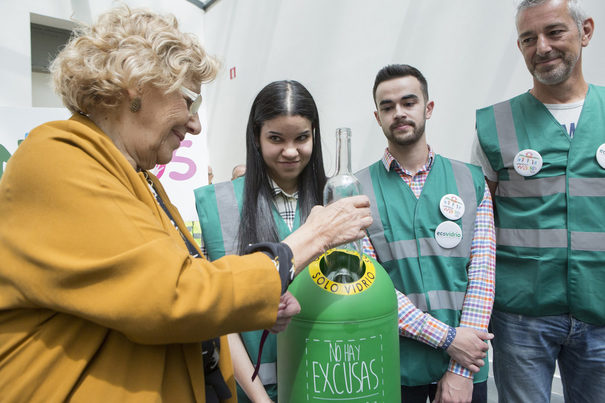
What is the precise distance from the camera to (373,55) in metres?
3.16

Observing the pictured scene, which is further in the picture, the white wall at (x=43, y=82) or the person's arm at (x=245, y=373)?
the white wall at (x=43, y=82)

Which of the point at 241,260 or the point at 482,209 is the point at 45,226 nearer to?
the point at 241,260

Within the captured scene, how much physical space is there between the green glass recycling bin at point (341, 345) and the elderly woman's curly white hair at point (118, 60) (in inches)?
21.5

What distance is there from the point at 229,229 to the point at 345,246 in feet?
1.45

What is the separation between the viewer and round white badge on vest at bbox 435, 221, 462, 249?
136 centimetres

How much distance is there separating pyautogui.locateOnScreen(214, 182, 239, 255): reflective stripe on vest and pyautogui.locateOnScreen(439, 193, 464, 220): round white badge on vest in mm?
699

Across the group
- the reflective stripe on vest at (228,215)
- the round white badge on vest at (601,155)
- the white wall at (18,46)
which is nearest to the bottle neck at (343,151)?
the reflective stripe on vest at (228,215)

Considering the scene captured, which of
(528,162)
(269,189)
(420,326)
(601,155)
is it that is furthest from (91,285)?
(601,155)

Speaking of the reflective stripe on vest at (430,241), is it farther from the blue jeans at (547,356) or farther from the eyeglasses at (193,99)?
the eyeglasses at (193,99)

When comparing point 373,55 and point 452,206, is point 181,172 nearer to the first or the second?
point 373,55

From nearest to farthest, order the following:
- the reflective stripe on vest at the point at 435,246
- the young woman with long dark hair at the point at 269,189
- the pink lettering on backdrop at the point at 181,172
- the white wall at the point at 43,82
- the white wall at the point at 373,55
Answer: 1. the young woman with long dark hair at the point at 269,189
2. the reflective stripe on vest at the point at 435,246
3. the white wall at the point at 373,55
4. the white wall at the point at 43,82
5. the pink lettering on backdrop at the point at 181,172

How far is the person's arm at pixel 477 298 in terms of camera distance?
1256 mm

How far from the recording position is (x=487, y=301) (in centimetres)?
133

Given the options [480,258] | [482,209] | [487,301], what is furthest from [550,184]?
[487,301]
